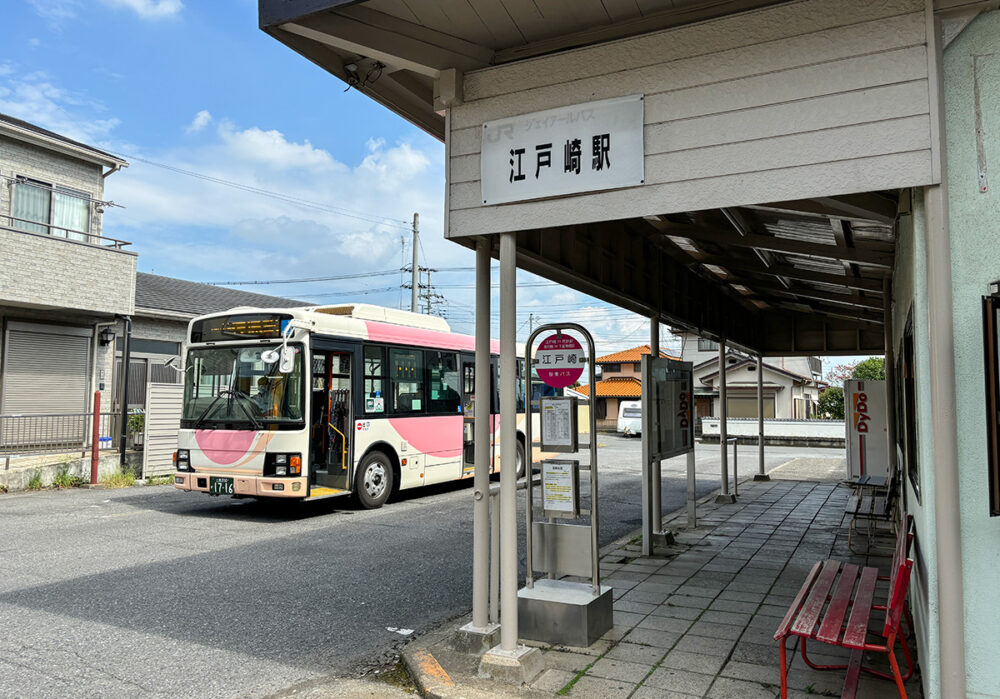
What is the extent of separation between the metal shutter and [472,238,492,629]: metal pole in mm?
13938

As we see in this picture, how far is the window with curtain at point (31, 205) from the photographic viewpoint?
15.0 metres

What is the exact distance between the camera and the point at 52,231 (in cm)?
1562

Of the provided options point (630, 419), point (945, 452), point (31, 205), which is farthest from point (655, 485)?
point (630, 419)

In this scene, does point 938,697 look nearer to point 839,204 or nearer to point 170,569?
point 839,204

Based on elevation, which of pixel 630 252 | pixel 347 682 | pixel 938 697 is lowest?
pixel 347 682

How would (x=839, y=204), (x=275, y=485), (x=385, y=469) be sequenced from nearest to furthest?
(x=839, y=204), (x=275, y=485), (x=385, y=469)

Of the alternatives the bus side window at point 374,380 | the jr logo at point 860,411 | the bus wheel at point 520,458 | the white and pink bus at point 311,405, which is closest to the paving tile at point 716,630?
the white and pink bus at point 311,405

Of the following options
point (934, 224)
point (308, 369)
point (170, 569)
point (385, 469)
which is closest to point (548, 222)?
point (934, 224)

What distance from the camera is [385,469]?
11.0 meters

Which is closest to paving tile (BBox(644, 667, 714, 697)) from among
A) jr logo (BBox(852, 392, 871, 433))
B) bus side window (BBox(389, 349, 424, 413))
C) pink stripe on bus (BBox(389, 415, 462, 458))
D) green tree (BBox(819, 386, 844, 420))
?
pink stripe on bus (BBox(389, 415, 462, 458))

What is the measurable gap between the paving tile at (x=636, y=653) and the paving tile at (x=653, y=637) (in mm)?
64

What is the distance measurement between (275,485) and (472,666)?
568cm

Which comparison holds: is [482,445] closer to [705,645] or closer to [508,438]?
[508,438]

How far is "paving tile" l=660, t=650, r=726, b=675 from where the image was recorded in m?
4.31
